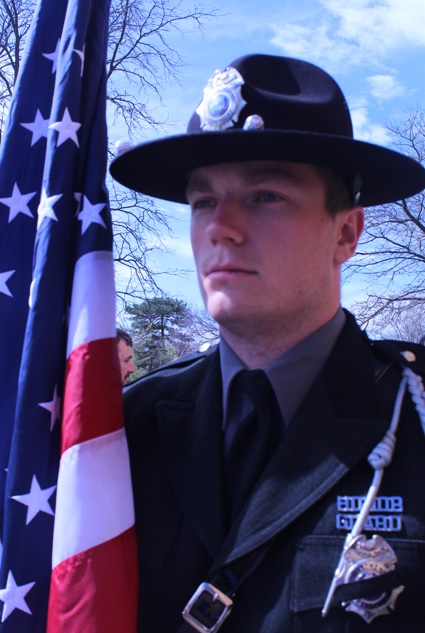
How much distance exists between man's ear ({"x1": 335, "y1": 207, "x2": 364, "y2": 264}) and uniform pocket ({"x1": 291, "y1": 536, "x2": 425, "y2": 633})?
0.87m

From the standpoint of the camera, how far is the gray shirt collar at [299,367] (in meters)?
2.06

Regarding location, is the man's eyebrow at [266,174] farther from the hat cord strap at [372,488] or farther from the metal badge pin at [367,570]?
the metal badge pin at [367,570]

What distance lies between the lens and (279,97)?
2.04 meters

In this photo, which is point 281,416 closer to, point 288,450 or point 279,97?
point 288,450

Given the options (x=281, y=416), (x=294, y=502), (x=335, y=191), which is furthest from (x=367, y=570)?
(x=335, y=191)

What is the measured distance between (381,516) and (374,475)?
0.11 metres

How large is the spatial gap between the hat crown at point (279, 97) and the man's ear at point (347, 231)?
242 millimetres

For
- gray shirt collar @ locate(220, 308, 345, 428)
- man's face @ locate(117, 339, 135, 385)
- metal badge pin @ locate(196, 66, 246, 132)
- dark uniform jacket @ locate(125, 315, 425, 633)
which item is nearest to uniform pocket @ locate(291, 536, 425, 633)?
dark uniform jacket @ locate(125, 315, 425, 633)

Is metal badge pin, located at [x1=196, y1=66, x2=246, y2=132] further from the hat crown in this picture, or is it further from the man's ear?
the man's ear

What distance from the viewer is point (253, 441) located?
81.1 inches

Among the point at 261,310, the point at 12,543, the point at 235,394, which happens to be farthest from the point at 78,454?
the point at 261,310

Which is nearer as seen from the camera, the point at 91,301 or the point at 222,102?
the point at 222,102

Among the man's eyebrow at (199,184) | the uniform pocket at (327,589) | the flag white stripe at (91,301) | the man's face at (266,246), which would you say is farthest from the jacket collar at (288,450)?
the man's eyebrow at (199,184)

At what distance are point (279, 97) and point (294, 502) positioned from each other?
1163mm
